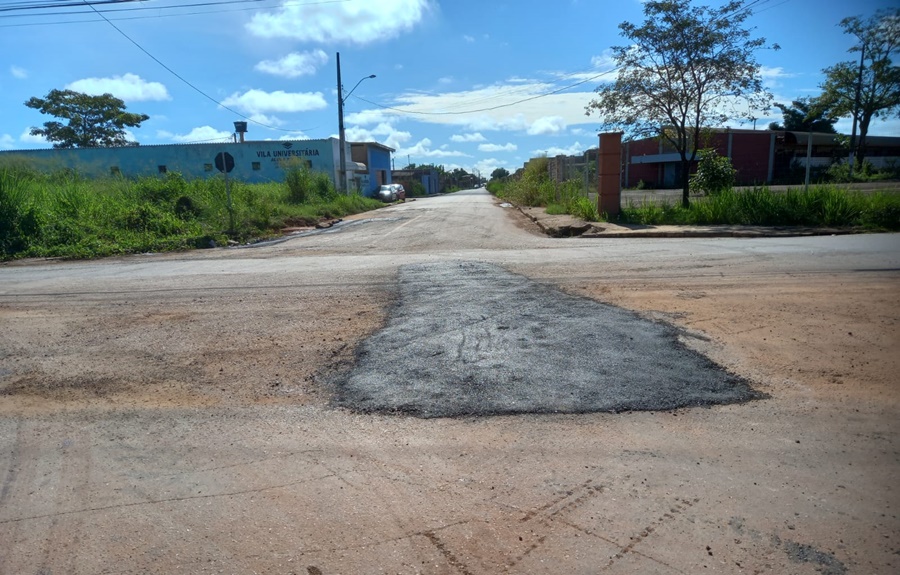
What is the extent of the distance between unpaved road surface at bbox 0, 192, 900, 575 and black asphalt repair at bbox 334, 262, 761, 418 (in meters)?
0.08

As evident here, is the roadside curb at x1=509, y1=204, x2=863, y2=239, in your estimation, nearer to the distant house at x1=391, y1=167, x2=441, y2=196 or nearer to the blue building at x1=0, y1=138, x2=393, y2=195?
the blue building at x1=0, y1=138, x2=393, y2=195

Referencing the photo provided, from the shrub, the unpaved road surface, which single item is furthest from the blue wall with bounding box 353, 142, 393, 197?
the unpaved road surface

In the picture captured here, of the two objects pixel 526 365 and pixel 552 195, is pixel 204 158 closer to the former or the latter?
pixel 552 195

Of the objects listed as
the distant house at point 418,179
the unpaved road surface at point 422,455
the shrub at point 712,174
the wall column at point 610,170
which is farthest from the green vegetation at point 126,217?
the distant house at point 418,179

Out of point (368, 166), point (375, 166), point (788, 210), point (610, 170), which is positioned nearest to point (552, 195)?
point (610, 170)

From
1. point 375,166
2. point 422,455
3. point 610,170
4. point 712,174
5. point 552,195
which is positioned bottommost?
point 422,455

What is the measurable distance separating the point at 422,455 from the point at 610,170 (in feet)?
50.0

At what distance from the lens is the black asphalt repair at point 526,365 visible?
4223 mm

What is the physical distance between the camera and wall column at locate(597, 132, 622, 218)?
1717cm

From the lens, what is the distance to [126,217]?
1738 cm

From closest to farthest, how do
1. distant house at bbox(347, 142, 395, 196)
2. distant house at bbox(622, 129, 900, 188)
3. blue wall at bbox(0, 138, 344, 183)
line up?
1. blue wall at bbox(0, 138, 344, 183)
2. distant house at bbox(622, 129, 900, 188)
3. distant house at bbox(347, 142, 395, 196)

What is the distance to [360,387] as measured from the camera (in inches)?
180

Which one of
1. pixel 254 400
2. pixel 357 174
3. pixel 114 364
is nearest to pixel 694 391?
pixel 254 400

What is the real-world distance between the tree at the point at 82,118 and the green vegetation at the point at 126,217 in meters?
37.3
